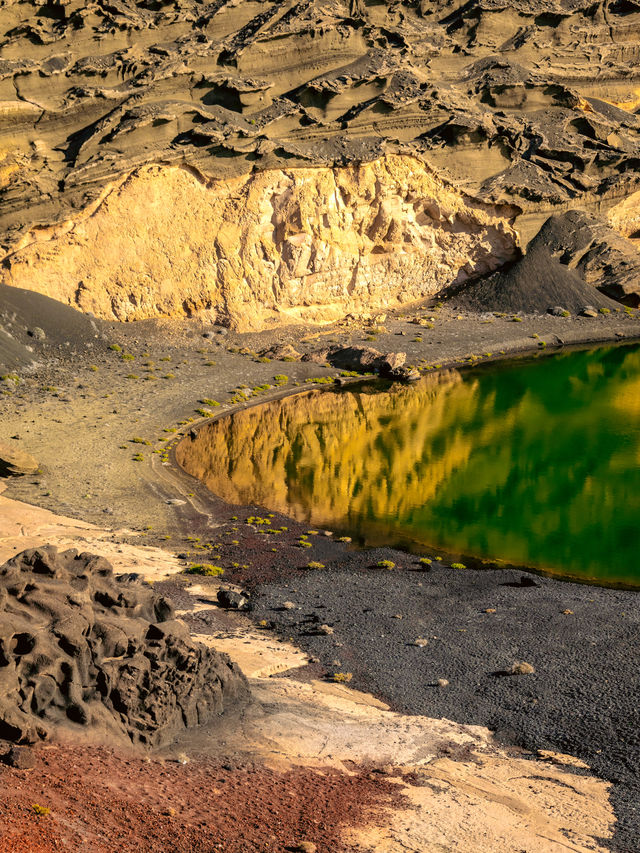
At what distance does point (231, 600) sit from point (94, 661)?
8481mm

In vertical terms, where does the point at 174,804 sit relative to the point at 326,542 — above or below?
above

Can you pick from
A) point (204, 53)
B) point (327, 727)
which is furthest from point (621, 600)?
point (204, 53)

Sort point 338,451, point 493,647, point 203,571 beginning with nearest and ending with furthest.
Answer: point 493,647 → point 203,571 → point 338,451

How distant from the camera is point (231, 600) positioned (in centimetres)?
2388

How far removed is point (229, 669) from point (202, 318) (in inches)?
1408

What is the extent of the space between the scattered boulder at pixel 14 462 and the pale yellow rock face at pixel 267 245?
56.1 ft

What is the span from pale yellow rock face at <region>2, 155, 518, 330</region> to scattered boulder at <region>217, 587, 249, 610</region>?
2831 centimetres

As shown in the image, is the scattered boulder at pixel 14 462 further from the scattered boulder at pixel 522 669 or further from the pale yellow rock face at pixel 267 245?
the scattered boulder at pixel 522 669

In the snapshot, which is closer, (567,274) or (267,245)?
(267,245)

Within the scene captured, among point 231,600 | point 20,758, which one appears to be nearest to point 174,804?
point 20,758

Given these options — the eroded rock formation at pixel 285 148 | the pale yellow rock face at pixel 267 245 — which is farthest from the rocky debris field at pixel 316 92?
the pale yellow rock face at pixel 267 245

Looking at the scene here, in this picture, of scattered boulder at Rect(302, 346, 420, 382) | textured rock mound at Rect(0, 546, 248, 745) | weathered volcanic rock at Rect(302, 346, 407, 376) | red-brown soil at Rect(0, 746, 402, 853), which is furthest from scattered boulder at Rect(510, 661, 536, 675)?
weathered volcanic rock at Rect(302, 346, 407, 376)

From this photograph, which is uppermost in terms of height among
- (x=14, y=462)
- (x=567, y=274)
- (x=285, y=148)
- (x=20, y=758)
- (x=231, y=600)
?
(x=285, y=148)

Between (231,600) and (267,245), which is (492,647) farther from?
(267,245)
